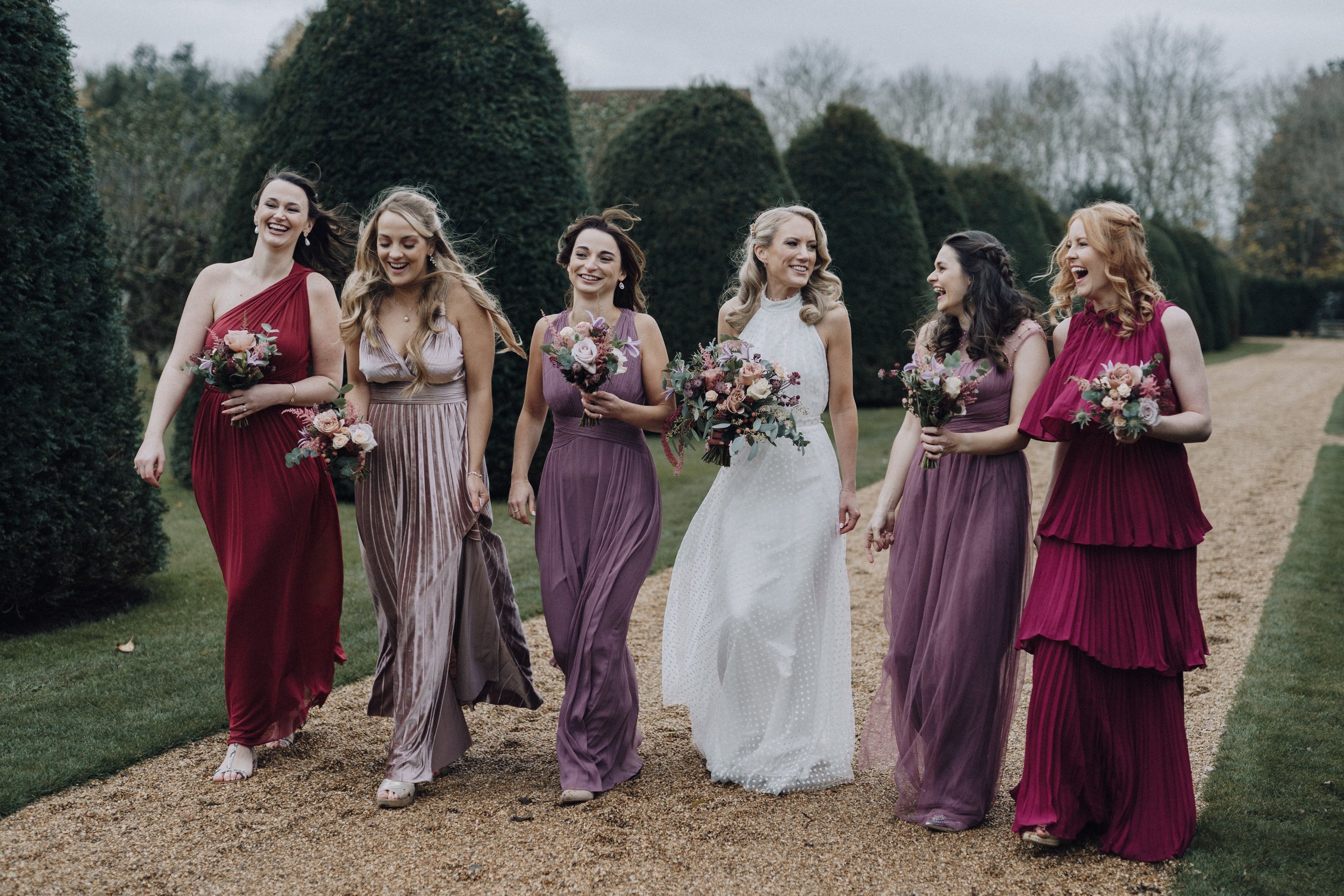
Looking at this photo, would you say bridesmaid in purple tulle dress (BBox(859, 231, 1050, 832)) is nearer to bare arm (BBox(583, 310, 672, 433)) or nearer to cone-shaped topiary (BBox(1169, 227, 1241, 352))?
bare arm (BBox(583, 310, 672, 433))

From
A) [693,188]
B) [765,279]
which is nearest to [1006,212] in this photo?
[693,188]

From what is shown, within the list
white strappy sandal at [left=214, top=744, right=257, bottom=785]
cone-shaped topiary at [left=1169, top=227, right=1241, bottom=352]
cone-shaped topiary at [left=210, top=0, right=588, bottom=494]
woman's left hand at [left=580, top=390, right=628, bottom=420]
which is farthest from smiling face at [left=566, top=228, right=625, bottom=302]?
cone-shaped topiary at [left=1169, top=227, right=1241, bottom=352]

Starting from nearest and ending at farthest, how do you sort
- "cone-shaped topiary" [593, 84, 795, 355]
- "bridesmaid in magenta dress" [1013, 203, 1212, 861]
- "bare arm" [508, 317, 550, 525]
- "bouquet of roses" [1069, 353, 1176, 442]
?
"bouquet of roses" [1069, 353, 1176, 442] → "bridesmaid in magenta dress" [1013, 203, 1212, 861] → "bare arm" [508, 317, 550, 525] → "cone-shaped topiary" [593, 84, 795, 355]

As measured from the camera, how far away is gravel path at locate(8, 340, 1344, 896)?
337 cm

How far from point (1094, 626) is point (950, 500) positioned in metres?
0.65

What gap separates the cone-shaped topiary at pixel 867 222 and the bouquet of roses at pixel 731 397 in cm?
1305

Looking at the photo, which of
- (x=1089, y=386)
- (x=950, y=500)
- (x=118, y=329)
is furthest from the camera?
(x=118, y=329)

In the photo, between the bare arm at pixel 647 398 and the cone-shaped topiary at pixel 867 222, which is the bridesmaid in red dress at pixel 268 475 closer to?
the bare arm at pixel 647 398

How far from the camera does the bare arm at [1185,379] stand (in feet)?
10.9

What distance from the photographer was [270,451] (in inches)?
172

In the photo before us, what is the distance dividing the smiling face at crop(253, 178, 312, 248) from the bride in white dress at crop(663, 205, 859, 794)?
181 cm

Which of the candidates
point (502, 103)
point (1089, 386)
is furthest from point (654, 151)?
point (1089, 386)

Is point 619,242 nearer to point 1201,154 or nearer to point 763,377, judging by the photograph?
point 763,377

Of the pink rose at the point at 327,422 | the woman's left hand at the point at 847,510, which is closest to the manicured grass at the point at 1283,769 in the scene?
the woman's left hand at the point at 847,510
